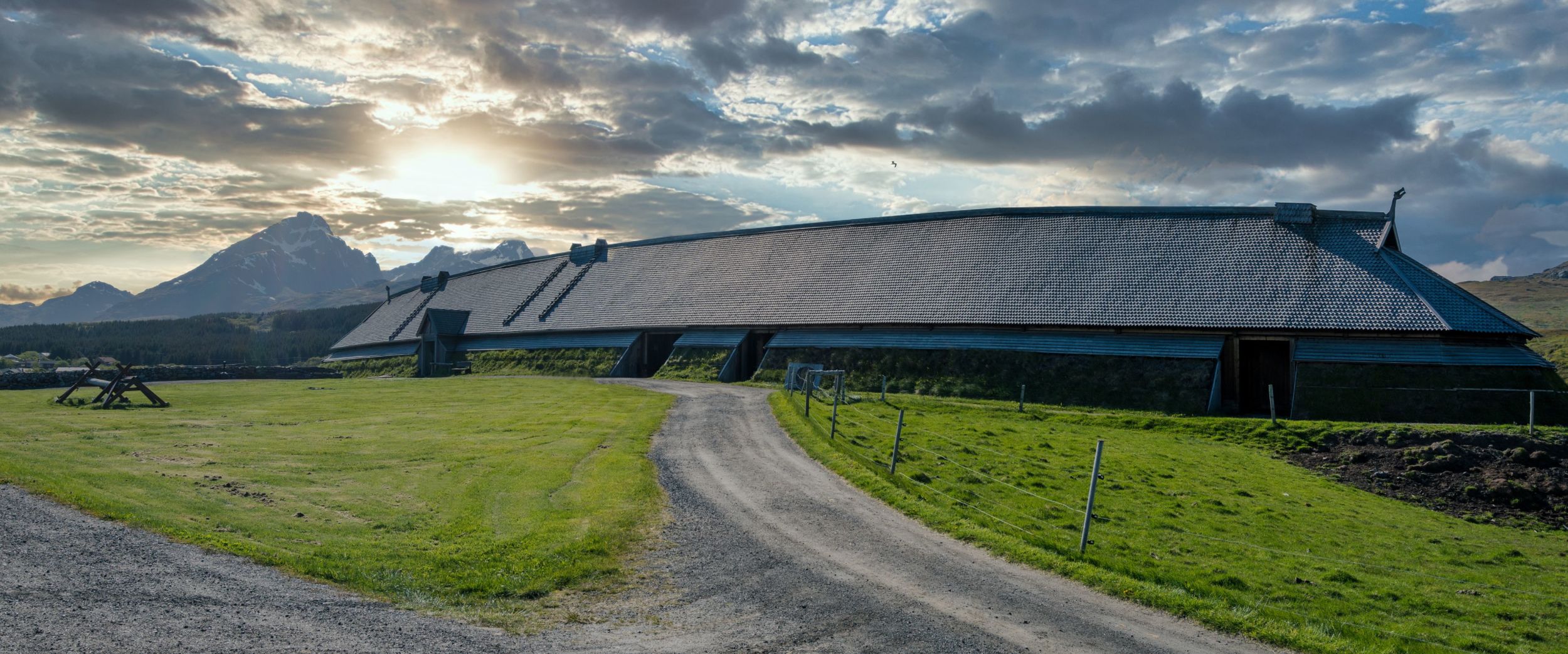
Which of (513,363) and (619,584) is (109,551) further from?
(513,363)

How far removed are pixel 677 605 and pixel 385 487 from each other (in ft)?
33.7

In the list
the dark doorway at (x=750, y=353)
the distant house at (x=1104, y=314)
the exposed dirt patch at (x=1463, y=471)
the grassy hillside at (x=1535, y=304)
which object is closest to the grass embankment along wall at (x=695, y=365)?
the distant house at (x=1104, y=314)

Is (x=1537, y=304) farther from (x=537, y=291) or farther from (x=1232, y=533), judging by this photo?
(x=1232, y=533)

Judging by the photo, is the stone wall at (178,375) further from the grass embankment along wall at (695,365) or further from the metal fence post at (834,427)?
the metal fence post at (834,427)

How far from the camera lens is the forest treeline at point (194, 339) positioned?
120812 mm

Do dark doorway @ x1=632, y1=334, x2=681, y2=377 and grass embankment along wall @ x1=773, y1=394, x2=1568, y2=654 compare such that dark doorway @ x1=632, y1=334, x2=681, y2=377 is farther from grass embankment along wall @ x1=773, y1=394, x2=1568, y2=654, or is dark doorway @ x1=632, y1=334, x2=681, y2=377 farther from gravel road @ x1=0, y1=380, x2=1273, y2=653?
gravel road @ x1=0, y1=380, x2=1273, y2=653

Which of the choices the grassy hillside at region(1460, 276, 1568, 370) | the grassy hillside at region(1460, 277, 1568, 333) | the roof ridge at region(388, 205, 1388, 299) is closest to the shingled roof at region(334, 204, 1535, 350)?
the roof ridge at region(388, 205, 1388, 299)

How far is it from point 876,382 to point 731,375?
9285 mm

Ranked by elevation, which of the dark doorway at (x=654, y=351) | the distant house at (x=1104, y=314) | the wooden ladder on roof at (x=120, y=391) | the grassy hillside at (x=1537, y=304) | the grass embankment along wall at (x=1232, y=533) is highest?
the grassy hillside at (x=1537, y=304)

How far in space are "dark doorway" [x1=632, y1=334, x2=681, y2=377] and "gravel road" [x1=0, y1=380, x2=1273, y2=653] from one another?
39827mm

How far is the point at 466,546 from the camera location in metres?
14.7

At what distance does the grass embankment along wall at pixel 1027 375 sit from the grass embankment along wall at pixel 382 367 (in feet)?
121

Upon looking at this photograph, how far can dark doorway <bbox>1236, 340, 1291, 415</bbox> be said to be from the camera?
36.7m

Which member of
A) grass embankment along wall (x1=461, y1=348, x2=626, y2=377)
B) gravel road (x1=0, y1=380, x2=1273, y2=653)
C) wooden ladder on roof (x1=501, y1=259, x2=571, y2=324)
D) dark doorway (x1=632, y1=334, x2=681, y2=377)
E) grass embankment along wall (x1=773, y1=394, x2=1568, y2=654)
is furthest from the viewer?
wooden ladder on roof (x1=501, y1=259, x2=571, y2=324)
